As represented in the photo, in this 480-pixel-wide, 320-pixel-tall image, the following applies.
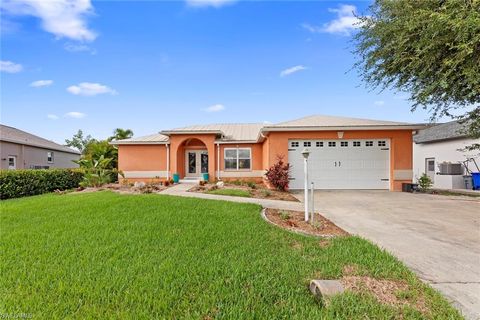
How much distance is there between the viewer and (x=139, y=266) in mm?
4137

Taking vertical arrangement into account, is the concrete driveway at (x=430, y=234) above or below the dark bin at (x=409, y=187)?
below

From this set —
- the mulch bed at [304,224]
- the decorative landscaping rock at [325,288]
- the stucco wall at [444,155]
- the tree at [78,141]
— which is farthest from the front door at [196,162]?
the tree at [78,141]

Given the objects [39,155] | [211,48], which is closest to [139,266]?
[211,48]

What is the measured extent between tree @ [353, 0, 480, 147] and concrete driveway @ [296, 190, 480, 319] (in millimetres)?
3270

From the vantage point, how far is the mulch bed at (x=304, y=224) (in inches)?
241

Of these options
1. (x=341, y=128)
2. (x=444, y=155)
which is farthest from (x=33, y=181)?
(x=444, y=155)

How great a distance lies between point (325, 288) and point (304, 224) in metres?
3.52

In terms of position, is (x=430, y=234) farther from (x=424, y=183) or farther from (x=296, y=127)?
(x=424, y=183)

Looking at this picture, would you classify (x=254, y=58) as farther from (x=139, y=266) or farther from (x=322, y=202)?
(x=139, y=266)

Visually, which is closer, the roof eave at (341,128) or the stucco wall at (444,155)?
the roof eave at (341,128)

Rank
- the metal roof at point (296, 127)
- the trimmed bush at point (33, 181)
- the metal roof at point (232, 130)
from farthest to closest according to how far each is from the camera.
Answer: the metal roof at point (232, 130)
the metal roof at point (296, 127)
the trimmed bush at point (33, 181)

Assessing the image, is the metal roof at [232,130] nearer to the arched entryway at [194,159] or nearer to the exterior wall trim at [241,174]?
the arched entryway at [194,159]

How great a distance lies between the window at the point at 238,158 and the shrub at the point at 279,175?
4545mm

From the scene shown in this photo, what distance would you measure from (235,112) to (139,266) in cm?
2487
